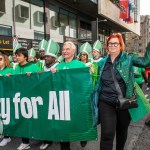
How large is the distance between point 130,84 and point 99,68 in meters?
0.47

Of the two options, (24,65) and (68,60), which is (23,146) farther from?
(68,60)

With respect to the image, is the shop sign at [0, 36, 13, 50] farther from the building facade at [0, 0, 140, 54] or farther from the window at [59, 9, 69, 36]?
the window at [59, 9, 69, 36]

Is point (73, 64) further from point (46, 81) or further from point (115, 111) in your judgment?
point (115, 111)

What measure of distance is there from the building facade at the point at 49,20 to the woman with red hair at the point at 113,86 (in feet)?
24.7

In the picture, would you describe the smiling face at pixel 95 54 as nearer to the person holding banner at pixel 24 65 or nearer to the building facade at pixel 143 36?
the person holding banner at pixel 24 65

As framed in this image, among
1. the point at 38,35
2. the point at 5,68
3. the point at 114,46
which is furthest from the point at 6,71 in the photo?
the point at 38,35

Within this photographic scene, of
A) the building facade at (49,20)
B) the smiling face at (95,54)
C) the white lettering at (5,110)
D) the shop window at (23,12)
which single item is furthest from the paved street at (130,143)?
the shop window at (23,12)

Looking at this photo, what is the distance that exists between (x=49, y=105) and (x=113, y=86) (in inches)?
49.0

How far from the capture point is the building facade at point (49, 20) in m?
16.4

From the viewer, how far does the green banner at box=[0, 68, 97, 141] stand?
13.6 ft

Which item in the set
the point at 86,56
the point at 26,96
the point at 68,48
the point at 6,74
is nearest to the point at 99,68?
the point at 68,48

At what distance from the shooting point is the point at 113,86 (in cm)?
356

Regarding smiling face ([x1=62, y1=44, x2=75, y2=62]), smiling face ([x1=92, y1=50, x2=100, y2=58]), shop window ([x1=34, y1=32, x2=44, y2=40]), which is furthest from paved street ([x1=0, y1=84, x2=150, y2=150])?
shop window ([x1=34, y1=32, x2=44, y2=40])

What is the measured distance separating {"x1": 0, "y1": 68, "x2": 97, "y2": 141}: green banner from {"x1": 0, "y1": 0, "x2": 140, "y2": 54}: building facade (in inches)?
243
